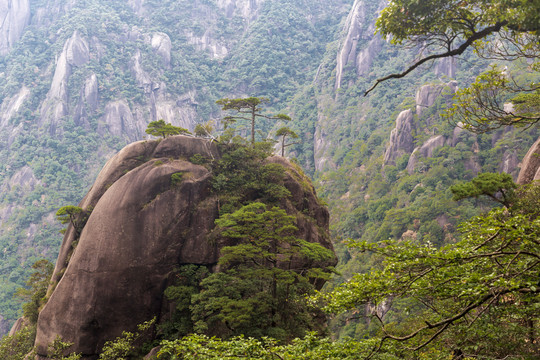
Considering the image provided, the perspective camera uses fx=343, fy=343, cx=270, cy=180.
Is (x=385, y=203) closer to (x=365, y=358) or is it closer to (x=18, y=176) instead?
(x=365, y=358)

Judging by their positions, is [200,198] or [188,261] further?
[200,198]

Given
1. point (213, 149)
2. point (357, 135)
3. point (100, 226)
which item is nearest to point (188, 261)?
point (100, 226)

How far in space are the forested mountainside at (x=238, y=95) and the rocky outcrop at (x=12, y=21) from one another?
0.36 metres

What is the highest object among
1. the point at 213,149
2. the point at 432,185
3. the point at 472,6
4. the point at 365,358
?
the point at 472,6

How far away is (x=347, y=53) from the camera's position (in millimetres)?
84312

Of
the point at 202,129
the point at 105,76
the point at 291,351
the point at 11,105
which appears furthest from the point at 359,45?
the point at 291,351

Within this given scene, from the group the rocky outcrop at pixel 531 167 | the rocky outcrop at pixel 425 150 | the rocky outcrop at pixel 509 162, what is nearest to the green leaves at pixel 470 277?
the rocky outcrop at pixel 531 167

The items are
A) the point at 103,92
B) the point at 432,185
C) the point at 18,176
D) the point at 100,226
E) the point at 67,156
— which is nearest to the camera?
the point at 100,226

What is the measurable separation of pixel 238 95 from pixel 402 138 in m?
54.2

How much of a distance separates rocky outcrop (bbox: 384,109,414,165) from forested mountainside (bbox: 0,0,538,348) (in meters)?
0.19

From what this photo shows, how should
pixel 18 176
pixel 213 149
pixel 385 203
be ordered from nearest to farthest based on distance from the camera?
1. pixel 213 149
2. pixel 385 203
3. pixel 18 176

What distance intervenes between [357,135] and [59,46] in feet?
244

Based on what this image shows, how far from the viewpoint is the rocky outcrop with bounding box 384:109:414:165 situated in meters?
54.2

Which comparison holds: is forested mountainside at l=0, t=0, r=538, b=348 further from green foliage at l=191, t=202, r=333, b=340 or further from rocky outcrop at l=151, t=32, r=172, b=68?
green foliage at l=191, t=202, r=333, b=340
